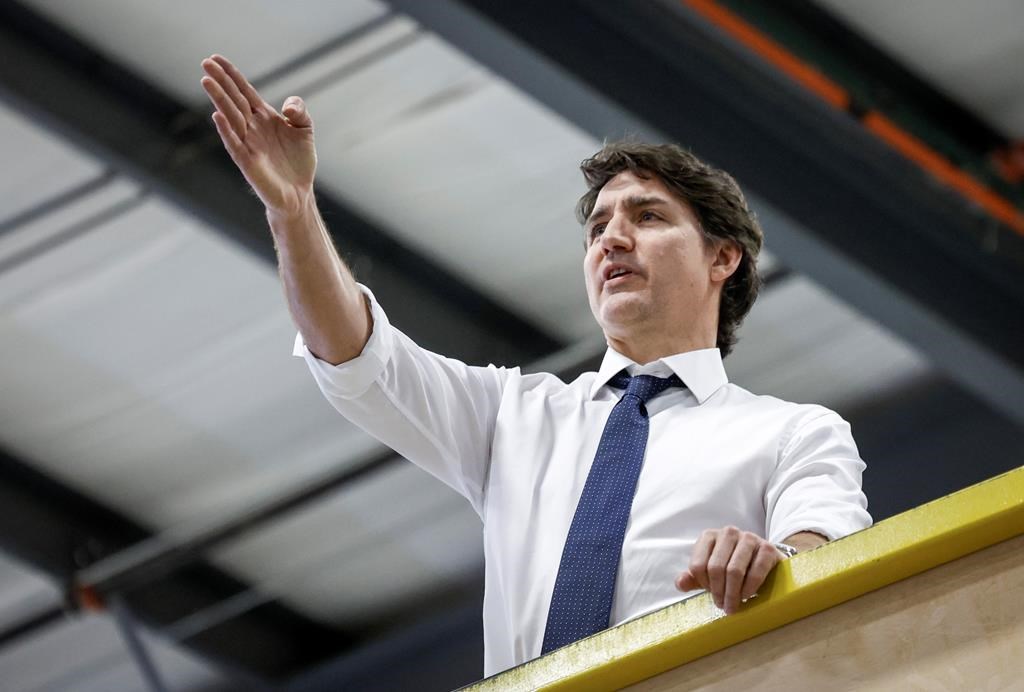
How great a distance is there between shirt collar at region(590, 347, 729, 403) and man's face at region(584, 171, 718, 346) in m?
0.06

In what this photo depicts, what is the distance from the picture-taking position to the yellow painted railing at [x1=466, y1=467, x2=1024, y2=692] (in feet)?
5.58

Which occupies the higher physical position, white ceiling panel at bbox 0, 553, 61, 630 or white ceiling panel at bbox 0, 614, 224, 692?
white ceiling panel at bbox 0, 553, 61, 630

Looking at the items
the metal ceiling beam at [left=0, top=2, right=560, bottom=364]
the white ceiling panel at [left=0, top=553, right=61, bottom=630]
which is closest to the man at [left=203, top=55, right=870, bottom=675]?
the metal ceiling beam at [left=0, top=2, right=560, bottom=364]

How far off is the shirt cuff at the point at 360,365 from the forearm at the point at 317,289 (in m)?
0.01

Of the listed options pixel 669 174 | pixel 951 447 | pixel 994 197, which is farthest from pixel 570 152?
pixel 669 174

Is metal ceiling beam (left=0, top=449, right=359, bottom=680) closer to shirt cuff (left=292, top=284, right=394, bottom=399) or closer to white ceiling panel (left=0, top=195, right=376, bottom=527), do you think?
white ceiling panel (left=0, top=195, right=376, bottom=527)

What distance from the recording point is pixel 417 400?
8.14ft

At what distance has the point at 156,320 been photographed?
20.2ft

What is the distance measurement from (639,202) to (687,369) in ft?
1.12

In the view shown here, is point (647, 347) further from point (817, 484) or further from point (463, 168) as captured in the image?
point (463, 168)

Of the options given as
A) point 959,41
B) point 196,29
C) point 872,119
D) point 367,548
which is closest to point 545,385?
point 872,119

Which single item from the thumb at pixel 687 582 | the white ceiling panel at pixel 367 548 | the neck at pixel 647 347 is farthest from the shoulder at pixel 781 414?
the white ceiling panel at pixel 367 548

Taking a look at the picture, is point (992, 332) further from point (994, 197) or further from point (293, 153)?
point (293, 153)

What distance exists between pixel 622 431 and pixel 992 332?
331 cm
